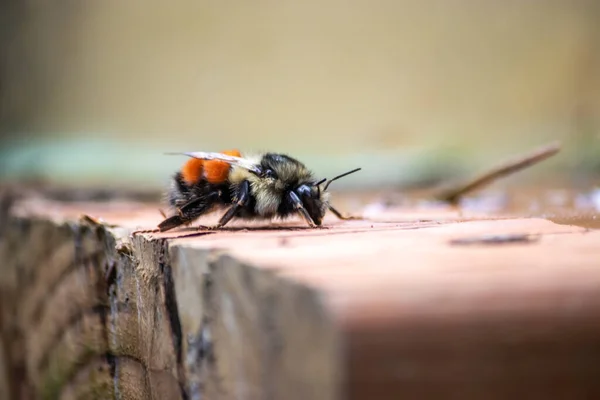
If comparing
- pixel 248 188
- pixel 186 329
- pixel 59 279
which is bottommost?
pixel 186 329

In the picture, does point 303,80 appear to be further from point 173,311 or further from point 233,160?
point 173,311

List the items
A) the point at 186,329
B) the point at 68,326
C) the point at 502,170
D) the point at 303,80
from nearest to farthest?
the point at 186,329
the point at 68,326
the point at 502,170
the point at 303,80

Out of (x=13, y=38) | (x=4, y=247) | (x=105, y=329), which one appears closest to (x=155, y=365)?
(x=105, y=329)

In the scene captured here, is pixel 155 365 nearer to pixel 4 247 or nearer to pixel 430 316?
pixel 430 316

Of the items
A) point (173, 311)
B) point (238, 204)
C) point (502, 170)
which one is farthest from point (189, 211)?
point (502, 170)

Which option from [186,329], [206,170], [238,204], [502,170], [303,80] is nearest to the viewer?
[186,329]

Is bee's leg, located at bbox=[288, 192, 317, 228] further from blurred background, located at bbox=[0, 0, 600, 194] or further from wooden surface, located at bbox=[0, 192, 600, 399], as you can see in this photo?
blurred background, located at bbox=[0, 0, 600, 194]

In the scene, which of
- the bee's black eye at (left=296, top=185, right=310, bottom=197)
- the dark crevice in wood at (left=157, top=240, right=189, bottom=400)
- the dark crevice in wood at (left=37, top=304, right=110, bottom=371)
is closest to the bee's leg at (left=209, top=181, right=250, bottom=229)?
the bee's black eye at (left=296, top=185, right=310, bottom=197)
